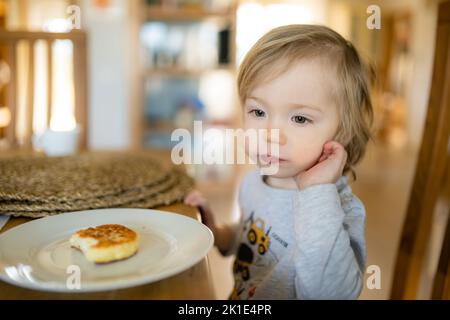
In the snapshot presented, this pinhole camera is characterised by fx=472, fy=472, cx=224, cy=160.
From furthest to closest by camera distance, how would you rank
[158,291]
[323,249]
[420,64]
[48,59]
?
[420,64] → [48,59] → [323,249] → [158,291]

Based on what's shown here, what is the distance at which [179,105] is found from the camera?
3668mm

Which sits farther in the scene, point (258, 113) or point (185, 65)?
point (185, 65)

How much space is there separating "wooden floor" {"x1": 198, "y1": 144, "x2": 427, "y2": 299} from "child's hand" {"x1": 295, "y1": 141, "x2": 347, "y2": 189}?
42 centimetres

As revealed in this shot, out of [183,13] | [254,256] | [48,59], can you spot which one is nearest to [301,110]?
[254,256]

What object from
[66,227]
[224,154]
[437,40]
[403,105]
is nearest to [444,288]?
[437,40]

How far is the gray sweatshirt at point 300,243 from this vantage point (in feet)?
2.06

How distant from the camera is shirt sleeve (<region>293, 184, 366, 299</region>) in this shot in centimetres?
63

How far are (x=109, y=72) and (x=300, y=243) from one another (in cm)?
301

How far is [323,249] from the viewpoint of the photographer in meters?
0.62

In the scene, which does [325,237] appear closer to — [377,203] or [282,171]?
[282,171]

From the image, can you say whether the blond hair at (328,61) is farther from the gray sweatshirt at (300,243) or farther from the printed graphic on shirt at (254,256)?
the printed graphic on shirt at (254,256)

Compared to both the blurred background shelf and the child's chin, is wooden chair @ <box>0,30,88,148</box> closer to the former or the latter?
the child's chin

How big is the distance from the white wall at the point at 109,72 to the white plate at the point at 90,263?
282 cm
